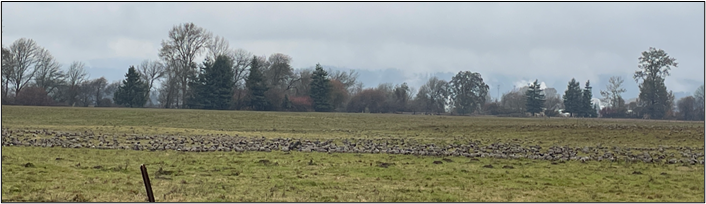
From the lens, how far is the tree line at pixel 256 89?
265 ft

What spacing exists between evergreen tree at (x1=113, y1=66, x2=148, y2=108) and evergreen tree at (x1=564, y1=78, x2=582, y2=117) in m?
69.5

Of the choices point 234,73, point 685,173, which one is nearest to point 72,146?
point 685,173

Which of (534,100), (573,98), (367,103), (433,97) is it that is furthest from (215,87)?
(573,98)

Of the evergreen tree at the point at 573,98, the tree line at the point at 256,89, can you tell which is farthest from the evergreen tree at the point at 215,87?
the evergreen tree at the point at 573,98

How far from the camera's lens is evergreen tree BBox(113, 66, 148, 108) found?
8131cm

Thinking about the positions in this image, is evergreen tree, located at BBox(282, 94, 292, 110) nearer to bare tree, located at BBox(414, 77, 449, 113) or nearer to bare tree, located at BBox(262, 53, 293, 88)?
bare tree, located at BBox(262, 53, 293, 88)

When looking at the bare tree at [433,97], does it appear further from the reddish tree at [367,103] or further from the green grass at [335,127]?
the green grass at [335,127]

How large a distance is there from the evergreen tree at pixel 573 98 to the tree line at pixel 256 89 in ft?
0.21

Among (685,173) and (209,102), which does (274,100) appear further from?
(685,173)

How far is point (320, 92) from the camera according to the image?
283 ft

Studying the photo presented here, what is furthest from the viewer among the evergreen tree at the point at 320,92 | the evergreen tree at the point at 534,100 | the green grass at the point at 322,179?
the evergreen tree at the point at 534,100

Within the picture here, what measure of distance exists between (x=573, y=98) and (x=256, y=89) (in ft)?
184

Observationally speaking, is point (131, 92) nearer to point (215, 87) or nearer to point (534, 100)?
point (215, 87)

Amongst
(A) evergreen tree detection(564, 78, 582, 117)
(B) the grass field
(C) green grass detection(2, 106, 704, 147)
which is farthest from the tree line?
(B) the grass field
